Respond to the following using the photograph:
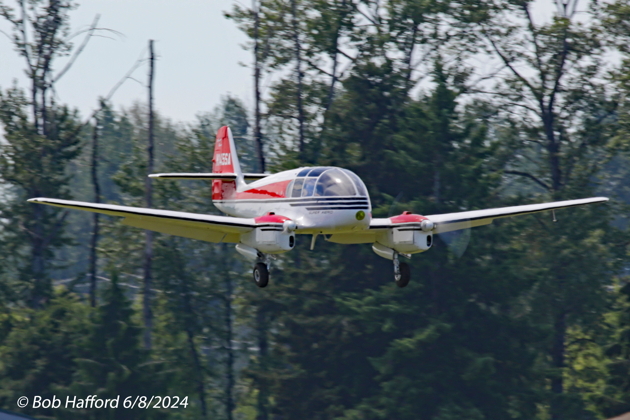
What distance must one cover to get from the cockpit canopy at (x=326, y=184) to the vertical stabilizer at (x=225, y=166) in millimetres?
5310

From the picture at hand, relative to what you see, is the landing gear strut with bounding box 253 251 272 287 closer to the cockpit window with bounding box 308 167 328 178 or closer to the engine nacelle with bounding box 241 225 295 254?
the engine nacelle with bounding box 241 225 295 254

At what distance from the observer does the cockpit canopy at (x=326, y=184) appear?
19.4 metres

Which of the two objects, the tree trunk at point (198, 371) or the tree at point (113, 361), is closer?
the tree at point (113, 361)

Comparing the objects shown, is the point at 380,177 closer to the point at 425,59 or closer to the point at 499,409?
the point at 425,59

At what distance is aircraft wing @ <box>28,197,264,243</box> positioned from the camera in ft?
62.5

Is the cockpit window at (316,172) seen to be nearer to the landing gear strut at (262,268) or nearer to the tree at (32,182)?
the landing gear strut at (262,268)

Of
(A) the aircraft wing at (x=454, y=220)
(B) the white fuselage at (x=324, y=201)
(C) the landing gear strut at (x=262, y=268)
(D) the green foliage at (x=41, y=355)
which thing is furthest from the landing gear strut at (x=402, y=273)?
(D) the green foliage at (x=41, y=355)

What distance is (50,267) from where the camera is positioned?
54.5m

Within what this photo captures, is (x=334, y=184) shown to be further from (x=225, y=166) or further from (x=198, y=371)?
(x=198, y=371)

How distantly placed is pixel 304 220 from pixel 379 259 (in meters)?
30.7

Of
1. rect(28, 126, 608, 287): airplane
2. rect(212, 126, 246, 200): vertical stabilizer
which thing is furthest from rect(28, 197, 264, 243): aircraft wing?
rect(212, 126, 246, 200): vertical stabilizer

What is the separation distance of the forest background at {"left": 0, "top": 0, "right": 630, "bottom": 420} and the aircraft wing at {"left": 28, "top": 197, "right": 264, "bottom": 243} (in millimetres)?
23369

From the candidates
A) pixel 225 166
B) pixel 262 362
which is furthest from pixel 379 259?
pixel 225 166

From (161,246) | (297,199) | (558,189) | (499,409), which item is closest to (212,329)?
(161,246)
